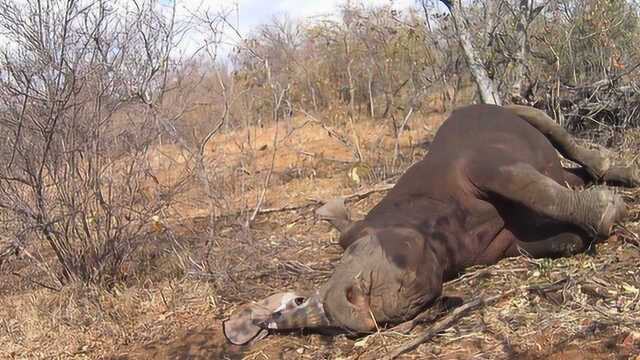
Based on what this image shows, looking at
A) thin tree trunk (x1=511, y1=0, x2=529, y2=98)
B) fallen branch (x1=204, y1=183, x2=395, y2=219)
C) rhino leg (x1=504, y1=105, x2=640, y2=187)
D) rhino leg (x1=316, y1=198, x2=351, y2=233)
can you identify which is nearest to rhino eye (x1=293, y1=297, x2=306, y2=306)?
rhino leg (x1=316, y1=198, x2=351, y2=233)

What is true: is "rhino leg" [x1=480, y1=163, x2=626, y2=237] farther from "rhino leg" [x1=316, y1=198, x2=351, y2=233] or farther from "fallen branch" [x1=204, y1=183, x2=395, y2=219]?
"fallen branch" [x1=204, y1=183, x2=395, y2=219]

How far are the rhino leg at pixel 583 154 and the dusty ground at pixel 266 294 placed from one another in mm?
263

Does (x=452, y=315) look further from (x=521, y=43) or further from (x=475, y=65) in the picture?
(x=521, y=43)

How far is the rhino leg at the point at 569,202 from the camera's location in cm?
406

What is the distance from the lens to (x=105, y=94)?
17.8 ft

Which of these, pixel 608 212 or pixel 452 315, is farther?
pixel 608 212

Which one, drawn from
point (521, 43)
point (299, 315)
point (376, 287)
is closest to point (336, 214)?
point (299, 315)

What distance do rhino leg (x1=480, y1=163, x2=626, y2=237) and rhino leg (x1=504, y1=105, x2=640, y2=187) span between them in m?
0.93

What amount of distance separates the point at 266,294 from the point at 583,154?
8.04 feet

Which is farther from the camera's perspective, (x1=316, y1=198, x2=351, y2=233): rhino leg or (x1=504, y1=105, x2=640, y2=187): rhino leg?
(x1=316, y1=198, x2=351, y2=233): rhino leg

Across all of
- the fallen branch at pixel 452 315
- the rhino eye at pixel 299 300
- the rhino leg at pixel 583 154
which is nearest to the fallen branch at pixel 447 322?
the fallen branch at pixel 452 315

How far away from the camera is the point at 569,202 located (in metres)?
4.07

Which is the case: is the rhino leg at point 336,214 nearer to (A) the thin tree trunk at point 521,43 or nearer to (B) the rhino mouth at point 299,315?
(B) the rhino mouth at point 299,315

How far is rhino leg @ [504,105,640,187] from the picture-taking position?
201 inches
